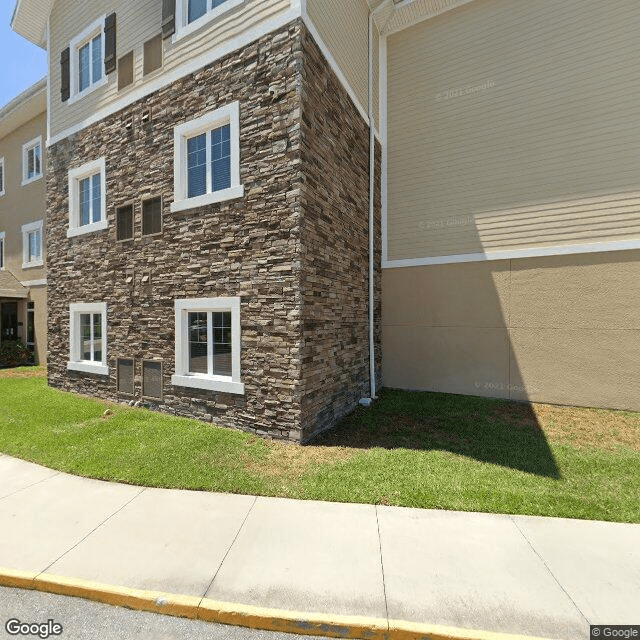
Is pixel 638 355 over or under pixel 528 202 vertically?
under

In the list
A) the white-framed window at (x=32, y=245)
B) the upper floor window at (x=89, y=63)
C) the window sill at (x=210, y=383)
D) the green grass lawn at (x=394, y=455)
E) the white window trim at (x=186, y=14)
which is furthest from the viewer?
the white-framed window at (x=32, y=245)

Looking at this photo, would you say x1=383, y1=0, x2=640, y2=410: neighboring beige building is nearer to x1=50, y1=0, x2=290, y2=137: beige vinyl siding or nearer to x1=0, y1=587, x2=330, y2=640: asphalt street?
x1=50, y1=0, x2=290, y2=137: beige vinyl siding

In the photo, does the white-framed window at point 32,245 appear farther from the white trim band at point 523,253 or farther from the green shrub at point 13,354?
the white trim band at point 523,253

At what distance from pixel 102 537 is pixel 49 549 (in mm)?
477

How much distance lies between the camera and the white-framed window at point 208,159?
6.91 meters

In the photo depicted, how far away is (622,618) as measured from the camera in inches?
109

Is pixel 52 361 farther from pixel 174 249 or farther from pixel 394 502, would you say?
pixel 394 502

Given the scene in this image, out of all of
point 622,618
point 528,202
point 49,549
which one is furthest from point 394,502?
point 528,202

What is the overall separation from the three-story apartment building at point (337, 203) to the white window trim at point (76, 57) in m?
0.09

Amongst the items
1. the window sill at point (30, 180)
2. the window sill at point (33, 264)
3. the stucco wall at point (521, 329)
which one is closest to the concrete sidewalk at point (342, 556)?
the stucco wall at point (521, 329)

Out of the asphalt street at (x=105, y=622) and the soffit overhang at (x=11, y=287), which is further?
the soffit overhang at (x=11, y=287)

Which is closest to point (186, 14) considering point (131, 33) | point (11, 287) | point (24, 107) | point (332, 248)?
point (131, 33)

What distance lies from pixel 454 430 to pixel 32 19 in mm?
17906

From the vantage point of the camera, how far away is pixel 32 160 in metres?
16.6
